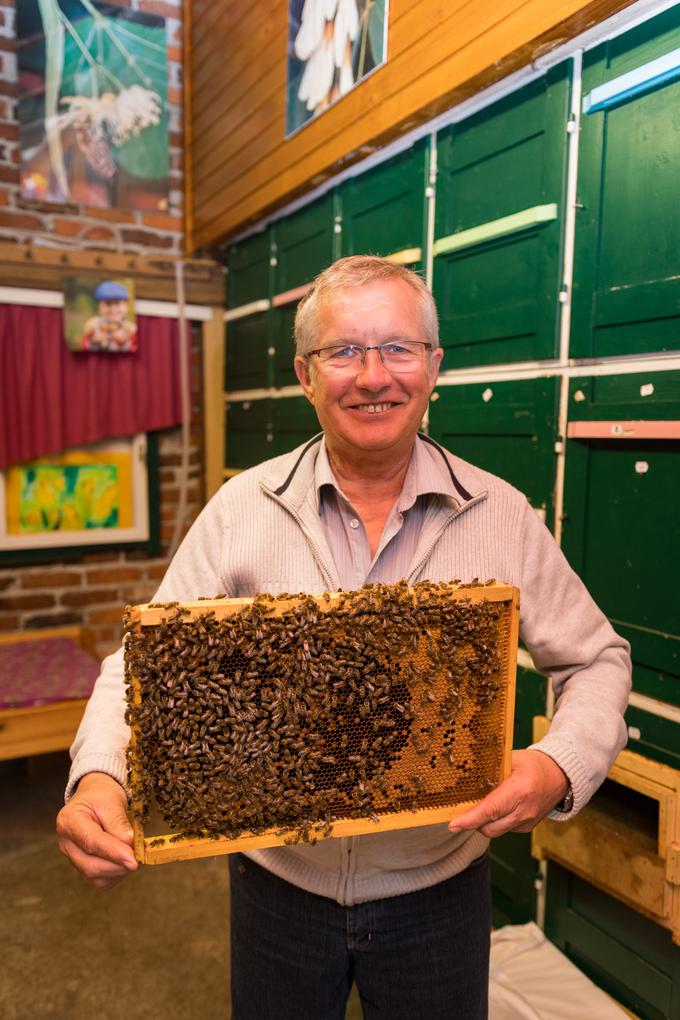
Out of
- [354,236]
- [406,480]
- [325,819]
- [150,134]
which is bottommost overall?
[325,819]

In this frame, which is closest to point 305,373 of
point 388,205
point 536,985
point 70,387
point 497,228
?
point 497,228

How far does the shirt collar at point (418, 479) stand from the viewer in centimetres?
144

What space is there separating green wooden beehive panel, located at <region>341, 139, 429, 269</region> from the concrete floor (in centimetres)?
274

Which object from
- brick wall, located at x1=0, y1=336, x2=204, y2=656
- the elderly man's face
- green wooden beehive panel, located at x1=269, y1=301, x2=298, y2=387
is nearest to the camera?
the elderly man's face

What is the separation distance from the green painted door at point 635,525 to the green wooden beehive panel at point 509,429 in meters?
0.10

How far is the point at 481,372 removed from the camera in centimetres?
256

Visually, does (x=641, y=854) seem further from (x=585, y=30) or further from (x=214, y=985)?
(x=585, y=30)

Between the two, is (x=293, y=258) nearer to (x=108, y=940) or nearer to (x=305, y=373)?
(x=305, y=373)

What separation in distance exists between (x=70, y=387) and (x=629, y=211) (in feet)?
11.0

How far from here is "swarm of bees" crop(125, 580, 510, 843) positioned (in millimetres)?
1159

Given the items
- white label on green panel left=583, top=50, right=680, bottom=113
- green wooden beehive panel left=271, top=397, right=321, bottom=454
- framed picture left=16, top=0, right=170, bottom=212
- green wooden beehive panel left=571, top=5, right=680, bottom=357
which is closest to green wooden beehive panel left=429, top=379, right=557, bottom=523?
green wooden beehive panel left=571, top=5, right=680, bottom=357

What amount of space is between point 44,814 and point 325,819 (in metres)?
3.05

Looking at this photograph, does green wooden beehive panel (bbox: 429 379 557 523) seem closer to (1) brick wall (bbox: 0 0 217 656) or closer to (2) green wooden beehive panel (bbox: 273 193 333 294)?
(2) green wooden beehive panel (bbox: 273 193 333 294)

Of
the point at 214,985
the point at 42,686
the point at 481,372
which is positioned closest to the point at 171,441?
the point at 42,686
